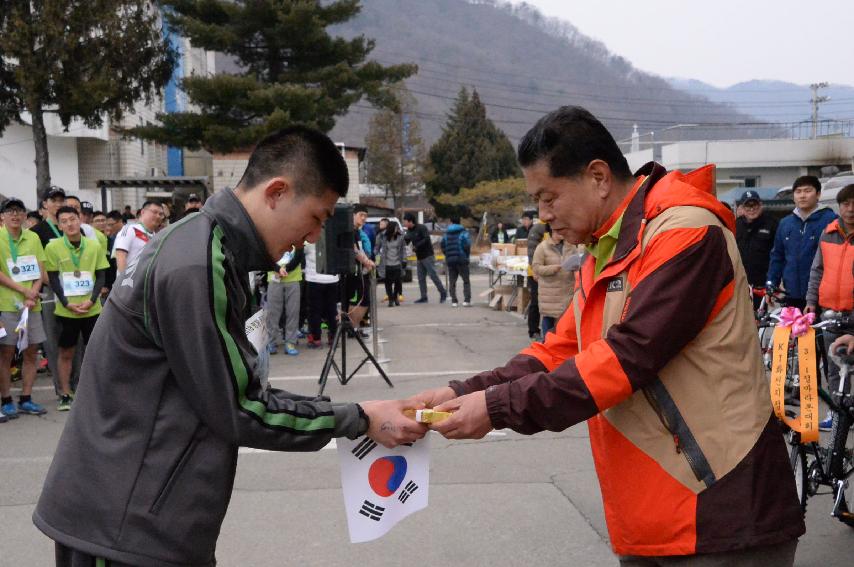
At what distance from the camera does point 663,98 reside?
196750 mm

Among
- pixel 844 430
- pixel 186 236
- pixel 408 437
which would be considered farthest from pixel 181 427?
pixel 844 430

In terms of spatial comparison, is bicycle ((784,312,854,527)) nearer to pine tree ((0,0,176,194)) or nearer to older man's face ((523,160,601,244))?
older man's face ((523,160,601,244))

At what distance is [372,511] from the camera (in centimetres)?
305

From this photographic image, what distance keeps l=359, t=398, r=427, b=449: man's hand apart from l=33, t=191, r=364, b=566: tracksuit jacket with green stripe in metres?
0.48

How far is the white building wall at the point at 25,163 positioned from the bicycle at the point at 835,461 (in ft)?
96.7

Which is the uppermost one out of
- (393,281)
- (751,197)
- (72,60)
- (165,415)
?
(72,60)

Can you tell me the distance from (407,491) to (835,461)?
11.0 feet

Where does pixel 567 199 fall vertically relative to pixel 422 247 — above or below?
above

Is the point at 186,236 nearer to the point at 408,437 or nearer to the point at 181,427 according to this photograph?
the point at 181,427

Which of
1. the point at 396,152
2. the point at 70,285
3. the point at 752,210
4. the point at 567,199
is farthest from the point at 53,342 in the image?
the point at 396,152

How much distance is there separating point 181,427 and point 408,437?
0.84m

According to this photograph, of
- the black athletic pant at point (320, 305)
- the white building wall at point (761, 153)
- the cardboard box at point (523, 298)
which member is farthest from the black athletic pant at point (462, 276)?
the white building wall at point (761, 153)

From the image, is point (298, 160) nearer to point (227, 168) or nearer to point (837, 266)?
point (837, 266)

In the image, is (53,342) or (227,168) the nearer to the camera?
(53,342)
